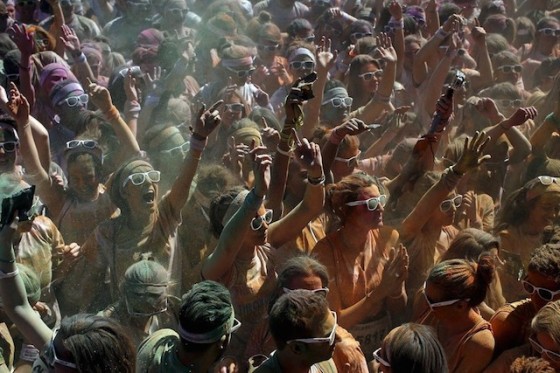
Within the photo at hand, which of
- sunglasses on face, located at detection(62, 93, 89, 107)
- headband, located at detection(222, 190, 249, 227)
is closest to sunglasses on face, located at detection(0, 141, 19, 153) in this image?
sunglasses on face, located at detection(62, 93, 89, 107)

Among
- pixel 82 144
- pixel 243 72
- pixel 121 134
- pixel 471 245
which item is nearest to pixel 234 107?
pixel 243 72

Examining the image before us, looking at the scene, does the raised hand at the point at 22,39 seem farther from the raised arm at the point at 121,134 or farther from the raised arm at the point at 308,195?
the raised arm at the point at 308,195

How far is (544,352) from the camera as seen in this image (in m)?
3.24

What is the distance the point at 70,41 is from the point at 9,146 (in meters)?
2.54

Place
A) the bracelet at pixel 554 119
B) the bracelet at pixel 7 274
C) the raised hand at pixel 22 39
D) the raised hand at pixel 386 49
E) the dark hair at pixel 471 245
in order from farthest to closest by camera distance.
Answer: the raised hand at pixel 386 49 < the bracelet at pixel 554 119 < the raised hand at pixel 22 39 < the dark hair at pixel 471 245 < the bracelet at pixel 7 274

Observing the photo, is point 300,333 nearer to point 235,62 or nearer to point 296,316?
point 296,316

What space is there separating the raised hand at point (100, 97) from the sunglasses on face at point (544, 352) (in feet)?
11.4

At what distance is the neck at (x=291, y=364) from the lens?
3.17 meters

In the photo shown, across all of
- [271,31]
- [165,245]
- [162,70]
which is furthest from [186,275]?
[271,31]

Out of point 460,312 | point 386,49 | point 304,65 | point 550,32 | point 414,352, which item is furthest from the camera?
point 550,32

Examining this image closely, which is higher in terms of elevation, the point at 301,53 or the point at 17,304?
the point at 17,304

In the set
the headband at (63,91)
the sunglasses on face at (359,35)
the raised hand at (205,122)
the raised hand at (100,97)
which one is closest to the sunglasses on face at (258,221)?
the raised hand at (205,122)

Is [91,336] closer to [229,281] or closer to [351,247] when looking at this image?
[229,281]

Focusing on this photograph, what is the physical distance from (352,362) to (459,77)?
8.47ft
